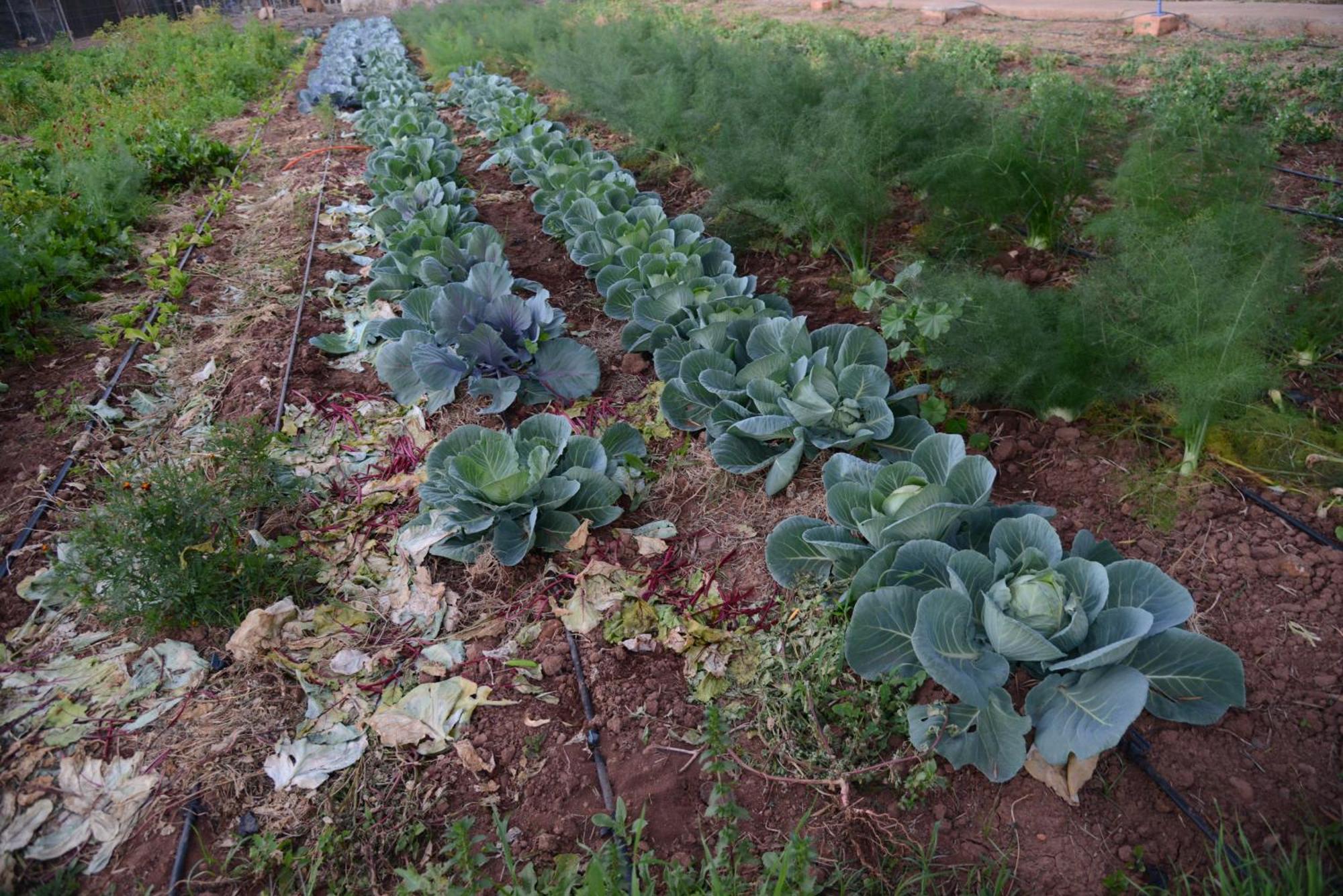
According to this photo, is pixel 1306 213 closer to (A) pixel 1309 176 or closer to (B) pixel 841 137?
(A) pixel 1309 176

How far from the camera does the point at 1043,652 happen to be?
211 centimetres

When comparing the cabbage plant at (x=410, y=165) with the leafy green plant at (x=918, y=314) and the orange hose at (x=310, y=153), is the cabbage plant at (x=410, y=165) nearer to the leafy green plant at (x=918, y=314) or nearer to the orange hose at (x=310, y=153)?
the orange hose at (x=310, y=153)

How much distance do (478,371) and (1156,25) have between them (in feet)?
27.7

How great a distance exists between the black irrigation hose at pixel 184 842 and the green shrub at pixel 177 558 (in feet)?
2.30

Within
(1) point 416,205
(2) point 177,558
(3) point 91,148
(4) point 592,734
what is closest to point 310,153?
(3) point 91,148

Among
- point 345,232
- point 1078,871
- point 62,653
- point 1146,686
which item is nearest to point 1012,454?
point 1146,686

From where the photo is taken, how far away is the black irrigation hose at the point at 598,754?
6.66 ft

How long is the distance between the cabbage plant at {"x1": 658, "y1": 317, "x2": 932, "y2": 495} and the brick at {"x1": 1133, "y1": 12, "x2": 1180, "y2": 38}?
754 centimetres

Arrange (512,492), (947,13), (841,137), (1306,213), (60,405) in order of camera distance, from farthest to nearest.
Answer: (947,13) → (841,137) → (1306,213) → (60,405) → (512,492)

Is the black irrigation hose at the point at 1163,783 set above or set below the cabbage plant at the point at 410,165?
below

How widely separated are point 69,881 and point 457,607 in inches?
50.3

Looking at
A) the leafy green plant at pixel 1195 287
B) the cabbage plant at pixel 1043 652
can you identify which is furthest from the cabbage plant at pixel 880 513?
the leafy green plant at pixel 1195 287

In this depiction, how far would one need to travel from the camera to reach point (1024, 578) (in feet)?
7.19

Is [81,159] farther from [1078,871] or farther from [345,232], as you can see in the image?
[1078,871]
